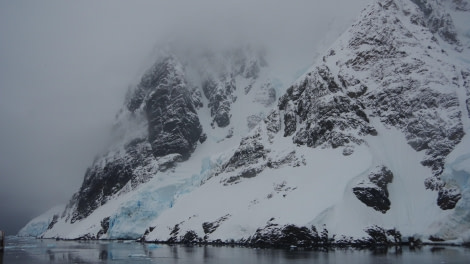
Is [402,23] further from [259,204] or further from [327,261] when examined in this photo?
[327,261]

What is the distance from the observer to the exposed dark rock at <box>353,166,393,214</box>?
97.1 metres

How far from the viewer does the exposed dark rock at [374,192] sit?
97.1 meters

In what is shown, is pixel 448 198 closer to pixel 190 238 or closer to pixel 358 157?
pixel 358 157

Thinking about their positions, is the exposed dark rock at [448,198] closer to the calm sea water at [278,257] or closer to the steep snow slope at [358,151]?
the steep snow slope at [358,151]

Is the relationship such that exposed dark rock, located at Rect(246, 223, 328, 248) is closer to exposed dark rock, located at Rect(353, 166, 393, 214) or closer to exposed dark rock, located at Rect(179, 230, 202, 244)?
exposed dark rock, located at Rect(353, 166, 393, 214)

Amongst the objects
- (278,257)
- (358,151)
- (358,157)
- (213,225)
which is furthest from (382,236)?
(213,225)

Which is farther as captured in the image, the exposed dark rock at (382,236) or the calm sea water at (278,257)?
the exposed dark rock at (382,236)

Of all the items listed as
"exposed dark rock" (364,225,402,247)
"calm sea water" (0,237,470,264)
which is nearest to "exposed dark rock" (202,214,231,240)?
"calm sea water" (0,237,470,264)

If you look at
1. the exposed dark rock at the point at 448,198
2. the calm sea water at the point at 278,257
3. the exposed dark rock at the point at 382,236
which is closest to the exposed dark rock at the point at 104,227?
the calm sea water at the point at 278,257

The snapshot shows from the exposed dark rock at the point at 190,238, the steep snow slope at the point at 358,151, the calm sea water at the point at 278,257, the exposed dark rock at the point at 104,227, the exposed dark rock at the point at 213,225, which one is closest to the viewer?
the calm sea water at the point at 278,257

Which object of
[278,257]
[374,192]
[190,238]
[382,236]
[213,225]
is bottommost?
[278,257]

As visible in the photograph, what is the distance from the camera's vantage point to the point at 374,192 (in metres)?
98.0

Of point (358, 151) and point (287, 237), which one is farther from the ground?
point (358, 151)

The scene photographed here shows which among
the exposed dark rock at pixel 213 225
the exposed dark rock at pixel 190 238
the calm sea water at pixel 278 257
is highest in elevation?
the exposed dark rock at pixel 213 225
